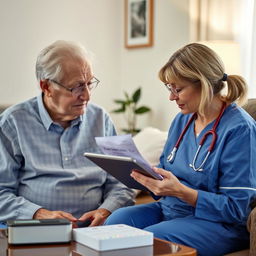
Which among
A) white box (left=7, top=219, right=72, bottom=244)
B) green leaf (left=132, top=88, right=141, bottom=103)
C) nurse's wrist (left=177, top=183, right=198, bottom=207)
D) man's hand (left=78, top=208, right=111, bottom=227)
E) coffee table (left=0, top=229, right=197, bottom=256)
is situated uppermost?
green leaf (left=132, top=88, right=141, bottom=103)

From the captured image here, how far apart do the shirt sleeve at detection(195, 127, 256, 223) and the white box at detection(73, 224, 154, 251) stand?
0.36 m

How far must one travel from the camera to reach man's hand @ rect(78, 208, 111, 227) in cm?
207

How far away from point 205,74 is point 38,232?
831 millimetres

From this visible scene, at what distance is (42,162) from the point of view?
2.19 m

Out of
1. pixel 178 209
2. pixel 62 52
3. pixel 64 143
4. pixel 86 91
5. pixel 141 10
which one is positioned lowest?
pixel 178 209

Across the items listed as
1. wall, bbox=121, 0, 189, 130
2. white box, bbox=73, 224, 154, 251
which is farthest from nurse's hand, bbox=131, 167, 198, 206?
wall, bbox=121, 0, 189, 130

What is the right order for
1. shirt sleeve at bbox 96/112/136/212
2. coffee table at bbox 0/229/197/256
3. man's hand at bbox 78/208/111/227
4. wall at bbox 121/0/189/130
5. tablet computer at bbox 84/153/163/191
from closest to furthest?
coffee table at bbox 0/229/197/256 → tablet computer at bbox 84/153/163/191 → man's hand at bbox 78/208/111/227 → shirt sleeve at bbox 96/112/136/212 → wall at bbox 121/0/189/130

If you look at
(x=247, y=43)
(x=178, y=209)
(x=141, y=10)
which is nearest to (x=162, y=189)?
(x=178, y=209)

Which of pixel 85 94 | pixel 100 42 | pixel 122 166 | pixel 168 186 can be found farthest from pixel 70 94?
pixel 100 42

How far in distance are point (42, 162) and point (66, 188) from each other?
0.47 feet

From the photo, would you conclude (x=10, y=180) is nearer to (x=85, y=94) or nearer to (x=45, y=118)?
(x=45, y=118)

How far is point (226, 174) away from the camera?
1848 millimetres

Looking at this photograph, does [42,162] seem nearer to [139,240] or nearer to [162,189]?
[162,189]

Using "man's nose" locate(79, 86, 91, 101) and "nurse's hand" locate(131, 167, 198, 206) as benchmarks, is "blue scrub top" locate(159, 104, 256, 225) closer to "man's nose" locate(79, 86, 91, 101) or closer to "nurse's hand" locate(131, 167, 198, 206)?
"nurse's hand" locate(131, 167, 198, 206)
